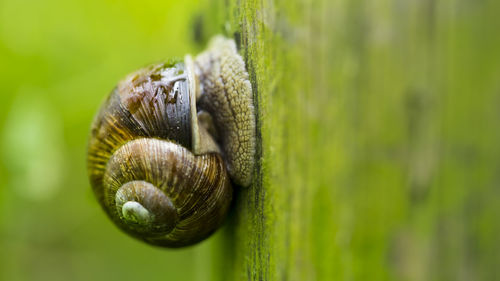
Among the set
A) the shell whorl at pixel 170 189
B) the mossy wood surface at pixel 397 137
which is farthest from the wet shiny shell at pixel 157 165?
the mossy wood surface at pixel 397 137

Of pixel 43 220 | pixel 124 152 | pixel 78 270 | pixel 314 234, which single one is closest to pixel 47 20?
pixel 43 220

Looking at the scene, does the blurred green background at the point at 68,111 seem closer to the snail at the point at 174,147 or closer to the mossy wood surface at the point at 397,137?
the snail at the point at 174,147

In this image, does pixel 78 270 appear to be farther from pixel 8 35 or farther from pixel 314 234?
pixel 314 234

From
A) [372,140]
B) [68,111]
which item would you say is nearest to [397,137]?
[372,140]

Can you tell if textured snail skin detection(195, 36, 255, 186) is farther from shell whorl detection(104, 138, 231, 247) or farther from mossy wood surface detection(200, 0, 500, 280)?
mossy wood surface detection(200, 0, 500, 280)

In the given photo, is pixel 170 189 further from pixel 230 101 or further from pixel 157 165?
pixel 230 101

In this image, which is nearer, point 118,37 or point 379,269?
point 379,269

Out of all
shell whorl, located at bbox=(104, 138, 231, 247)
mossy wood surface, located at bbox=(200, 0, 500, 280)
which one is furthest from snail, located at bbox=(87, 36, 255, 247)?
mossy wood surface, located at bbox=(200, 0, 500, 280)
